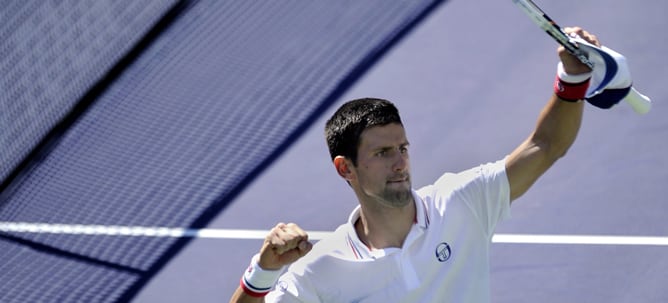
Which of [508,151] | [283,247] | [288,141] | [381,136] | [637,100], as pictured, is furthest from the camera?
[288,141]

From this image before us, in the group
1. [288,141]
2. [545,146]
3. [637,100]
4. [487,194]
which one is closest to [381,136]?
[487,194]

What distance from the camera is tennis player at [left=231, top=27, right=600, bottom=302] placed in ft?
16.6

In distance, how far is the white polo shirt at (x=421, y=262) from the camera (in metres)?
5.08

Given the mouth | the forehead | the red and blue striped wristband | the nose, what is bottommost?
the red and blue striped wristband

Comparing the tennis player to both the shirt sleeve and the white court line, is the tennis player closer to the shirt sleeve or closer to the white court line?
the shirt sleeve

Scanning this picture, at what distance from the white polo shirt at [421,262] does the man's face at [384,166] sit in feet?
0.71

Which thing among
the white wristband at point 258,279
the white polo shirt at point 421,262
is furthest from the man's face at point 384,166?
the white wristband at point 258,279

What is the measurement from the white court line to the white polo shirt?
2416 millimetres

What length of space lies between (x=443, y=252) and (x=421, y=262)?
0.11 meters

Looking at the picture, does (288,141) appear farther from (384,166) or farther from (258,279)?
(258,279)

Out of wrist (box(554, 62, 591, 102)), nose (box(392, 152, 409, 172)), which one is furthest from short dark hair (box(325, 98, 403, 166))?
wrist (box(554, 62, 591, 102))

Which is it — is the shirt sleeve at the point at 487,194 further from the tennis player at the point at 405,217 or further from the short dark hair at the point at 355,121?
the short dark hair at the point at 355,121

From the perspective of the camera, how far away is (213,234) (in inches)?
318

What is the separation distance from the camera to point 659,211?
7.68 metres
